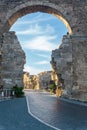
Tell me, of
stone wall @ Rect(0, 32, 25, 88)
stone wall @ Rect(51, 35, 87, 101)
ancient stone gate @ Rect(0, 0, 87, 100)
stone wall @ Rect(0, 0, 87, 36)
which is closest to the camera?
stone wall @ Rect(51, 35, 87, 101)

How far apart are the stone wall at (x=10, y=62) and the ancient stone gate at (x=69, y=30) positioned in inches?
30.3

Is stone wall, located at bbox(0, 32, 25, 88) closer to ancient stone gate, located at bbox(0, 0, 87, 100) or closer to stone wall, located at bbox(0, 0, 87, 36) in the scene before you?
ancient stone gate, located at bbox(0, 0, 87, 100)

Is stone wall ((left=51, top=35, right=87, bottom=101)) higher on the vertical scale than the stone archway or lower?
lower

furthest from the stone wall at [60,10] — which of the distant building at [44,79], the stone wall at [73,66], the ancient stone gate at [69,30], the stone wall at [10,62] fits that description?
the distant building at [44,79]

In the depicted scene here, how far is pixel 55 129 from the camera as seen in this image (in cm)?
917

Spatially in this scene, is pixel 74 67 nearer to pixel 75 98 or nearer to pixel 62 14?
pixel 75 98

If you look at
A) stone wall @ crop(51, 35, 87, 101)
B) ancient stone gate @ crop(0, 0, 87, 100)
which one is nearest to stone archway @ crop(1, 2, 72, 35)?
ancient stone gate @ crop(0, 0, 87, 100)

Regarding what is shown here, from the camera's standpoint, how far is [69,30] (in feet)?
80.5

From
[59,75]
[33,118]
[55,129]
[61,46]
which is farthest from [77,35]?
[55,129]

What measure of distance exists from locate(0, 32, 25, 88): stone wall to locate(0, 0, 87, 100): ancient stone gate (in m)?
0.77

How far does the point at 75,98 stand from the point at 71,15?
5416 millimetres

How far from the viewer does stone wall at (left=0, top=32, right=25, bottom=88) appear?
24.3 meters

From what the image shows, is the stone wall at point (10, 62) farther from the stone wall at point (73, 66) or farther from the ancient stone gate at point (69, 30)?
the stone wall at point (73, 66)

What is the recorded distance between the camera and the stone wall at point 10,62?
2431 centimetres
